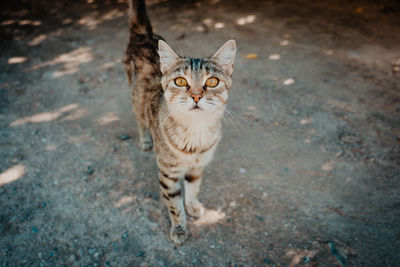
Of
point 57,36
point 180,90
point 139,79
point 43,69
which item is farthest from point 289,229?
point 57,36

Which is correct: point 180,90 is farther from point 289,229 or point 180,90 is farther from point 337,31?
point 337,31

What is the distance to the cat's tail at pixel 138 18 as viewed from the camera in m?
3.52

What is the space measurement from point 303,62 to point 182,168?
157 inches

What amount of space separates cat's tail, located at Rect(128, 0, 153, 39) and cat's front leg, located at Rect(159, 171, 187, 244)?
195cm

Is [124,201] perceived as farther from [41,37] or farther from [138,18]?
[41,37]

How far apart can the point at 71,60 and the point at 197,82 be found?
4.03 metres

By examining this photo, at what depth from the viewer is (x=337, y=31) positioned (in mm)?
6305

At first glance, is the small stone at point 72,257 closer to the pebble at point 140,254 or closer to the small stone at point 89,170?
the pebble at point 140,254

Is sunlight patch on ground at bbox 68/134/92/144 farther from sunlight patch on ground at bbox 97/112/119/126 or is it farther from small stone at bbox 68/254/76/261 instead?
small stone at bbox 68/254/76/261

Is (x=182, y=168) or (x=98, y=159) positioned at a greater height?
(x=182, y=168)

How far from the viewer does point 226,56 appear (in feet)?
8.63

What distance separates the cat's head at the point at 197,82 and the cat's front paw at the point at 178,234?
128cm

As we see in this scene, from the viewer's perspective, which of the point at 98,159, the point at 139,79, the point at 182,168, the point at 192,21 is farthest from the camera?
the point at 192,21

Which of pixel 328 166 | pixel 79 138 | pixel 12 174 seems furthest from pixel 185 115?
pixel 12 174
